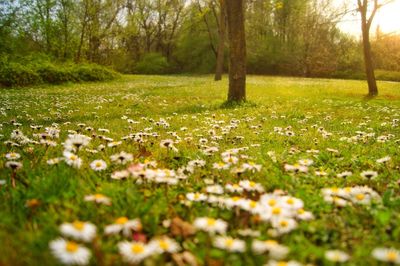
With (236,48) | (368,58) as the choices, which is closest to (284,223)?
(236,48)

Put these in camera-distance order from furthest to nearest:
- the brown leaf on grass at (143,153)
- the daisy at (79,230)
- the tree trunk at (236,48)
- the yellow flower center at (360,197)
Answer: the tree trunk at (236,48)
the brown leaf on grass at (143,153)
the yellow flower center at (360,197)
the daisy at (79,230)

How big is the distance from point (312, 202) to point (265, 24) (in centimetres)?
6289

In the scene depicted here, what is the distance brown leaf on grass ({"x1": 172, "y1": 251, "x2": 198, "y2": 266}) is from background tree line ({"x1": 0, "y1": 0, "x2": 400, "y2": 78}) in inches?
1310

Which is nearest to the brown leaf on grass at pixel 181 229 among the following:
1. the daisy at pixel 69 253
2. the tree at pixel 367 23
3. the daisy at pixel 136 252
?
the daisy at pixel 136 252

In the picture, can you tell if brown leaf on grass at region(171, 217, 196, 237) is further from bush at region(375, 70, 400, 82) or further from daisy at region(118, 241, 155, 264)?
bush at region(375, 70, 400, 82)

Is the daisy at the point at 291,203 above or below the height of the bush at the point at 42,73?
below

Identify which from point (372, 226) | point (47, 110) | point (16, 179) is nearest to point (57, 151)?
point (16, 179)

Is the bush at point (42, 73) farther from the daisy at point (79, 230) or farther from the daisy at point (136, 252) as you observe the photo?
the daisy at point (136, 252)

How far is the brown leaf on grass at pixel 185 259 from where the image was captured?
1.66 m

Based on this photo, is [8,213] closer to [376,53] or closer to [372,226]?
[372,226]

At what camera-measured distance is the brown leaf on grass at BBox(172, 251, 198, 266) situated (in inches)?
65.5

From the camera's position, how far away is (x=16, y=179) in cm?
283

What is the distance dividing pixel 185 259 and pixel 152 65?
59.1m

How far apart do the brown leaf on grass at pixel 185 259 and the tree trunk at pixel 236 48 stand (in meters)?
11.1
